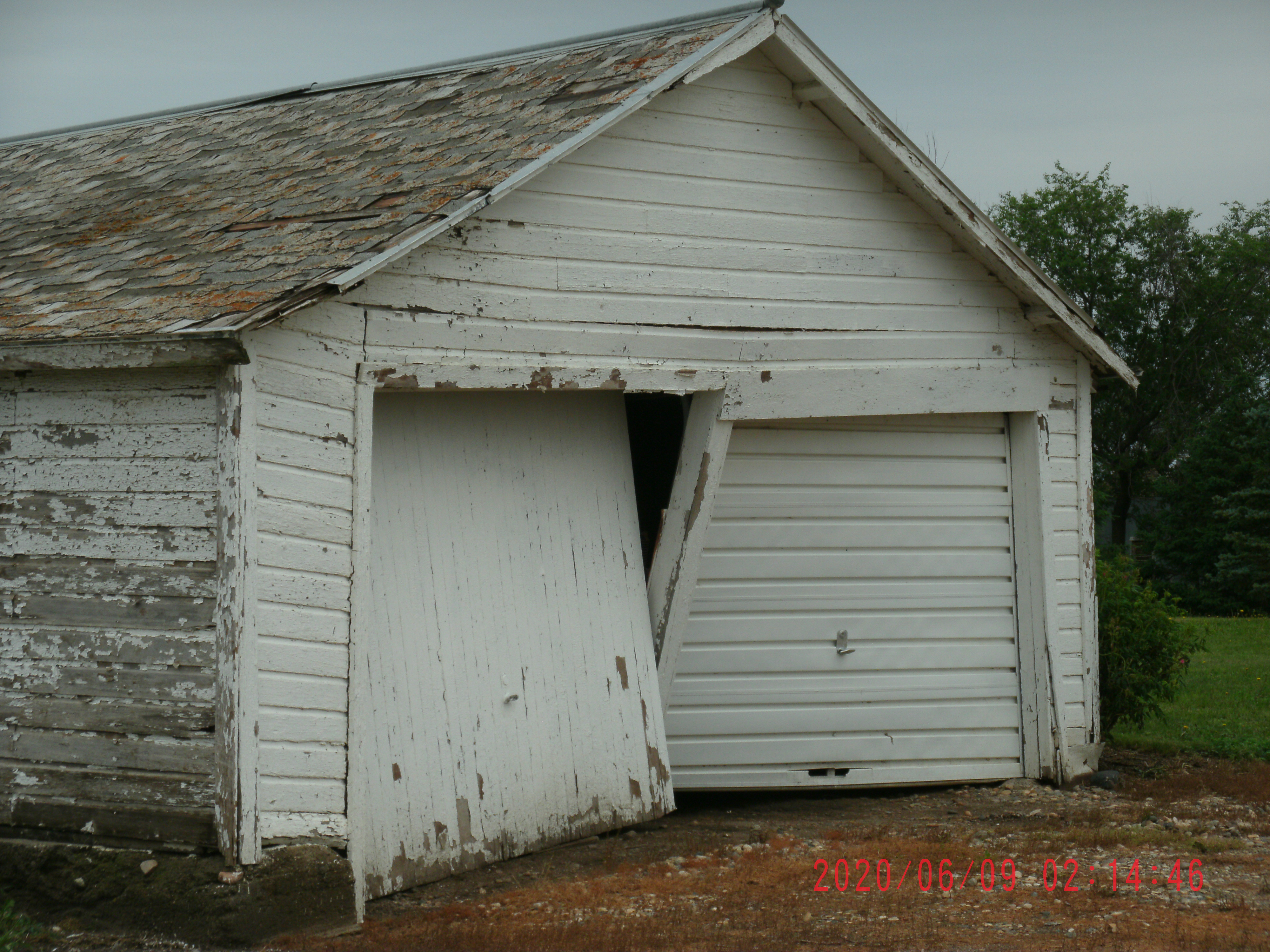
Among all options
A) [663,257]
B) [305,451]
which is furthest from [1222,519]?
[305,451]

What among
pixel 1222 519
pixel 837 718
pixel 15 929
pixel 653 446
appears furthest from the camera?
pixel 1222 519

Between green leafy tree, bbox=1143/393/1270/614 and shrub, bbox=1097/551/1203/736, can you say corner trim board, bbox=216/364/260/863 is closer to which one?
shrub, bbox=1097/551/1203/736

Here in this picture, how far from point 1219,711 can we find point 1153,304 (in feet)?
103

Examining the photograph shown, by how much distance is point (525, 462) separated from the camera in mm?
7176

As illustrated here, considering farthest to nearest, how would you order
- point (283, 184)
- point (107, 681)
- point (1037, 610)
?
point (1037, 610)
point (283, 184)
point (107, 681)

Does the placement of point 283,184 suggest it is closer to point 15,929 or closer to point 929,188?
point 929,188

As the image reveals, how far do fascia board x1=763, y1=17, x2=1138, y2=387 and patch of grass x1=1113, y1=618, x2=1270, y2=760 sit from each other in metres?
2.88

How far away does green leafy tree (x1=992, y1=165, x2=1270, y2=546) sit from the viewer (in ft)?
125

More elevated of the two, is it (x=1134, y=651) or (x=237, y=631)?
(x=237, y=631)

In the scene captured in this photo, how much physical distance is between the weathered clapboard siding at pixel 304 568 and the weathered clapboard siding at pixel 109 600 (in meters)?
0.22

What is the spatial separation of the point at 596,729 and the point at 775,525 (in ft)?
6.13

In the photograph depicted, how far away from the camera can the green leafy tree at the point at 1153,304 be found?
38.0 metres

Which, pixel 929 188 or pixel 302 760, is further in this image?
pixel 929 188
